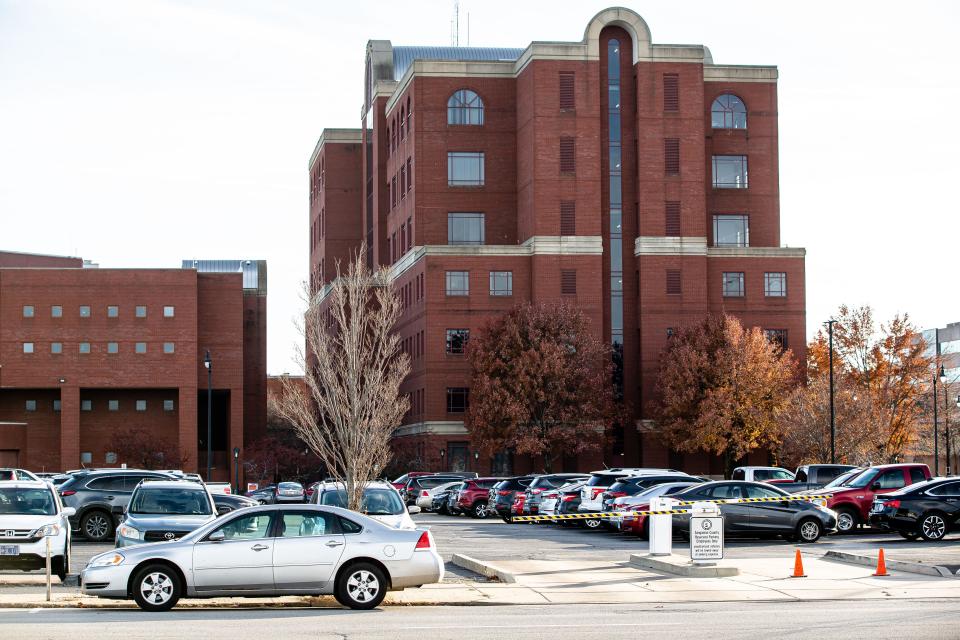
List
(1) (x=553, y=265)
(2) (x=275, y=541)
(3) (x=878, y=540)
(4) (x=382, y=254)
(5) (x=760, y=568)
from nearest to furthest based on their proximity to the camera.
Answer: (2) (x=275, y=541)
(5) (x=760, y=568)
(3) (x=878, y=540)
(1) (x=553, y=265)
(4) (x=382, y=254)

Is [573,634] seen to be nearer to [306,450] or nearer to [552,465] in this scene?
[552,465]

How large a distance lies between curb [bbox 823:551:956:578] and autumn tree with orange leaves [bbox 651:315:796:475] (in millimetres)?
46414

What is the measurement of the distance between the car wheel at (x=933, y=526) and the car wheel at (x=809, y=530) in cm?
255

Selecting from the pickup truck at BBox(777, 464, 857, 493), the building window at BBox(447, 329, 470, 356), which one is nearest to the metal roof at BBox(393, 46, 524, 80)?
the building window at BBox(447, 329, 470, 356)

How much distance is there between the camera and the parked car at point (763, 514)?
35.1m

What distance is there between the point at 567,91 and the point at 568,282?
11.3 metres

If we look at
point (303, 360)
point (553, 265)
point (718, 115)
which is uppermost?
point (718, 115)

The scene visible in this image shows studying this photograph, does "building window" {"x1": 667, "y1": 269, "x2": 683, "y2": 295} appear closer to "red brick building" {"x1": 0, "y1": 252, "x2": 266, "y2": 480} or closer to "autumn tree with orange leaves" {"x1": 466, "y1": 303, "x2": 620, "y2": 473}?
"autumn tree with orange leaves" {"x1": 466, "y1": 303, "x2": 620, "y2": 473}

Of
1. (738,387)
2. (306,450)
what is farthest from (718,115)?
(306,450)

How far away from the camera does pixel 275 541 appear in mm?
19656

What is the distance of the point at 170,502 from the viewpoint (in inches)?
1061

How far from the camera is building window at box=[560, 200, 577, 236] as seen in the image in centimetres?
8356

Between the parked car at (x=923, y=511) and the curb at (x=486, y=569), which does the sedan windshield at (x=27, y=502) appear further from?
the parked car at (x=923, y=511)

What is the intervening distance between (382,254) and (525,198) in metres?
18.5
